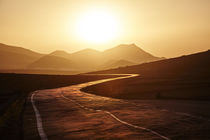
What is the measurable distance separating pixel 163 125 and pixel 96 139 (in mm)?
3532

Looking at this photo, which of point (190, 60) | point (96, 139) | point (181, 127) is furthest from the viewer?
point (190, 60)

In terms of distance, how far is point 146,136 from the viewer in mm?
10008

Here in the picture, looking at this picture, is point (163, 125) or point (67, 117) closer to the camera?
point (163, 125)

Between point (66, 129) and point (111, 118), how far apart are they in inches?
128

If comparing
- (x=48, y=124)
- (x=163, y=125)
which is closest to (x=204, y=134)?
(x=163, y=125)

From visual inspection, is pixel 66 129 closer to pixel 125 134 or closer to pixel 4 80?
pixel 125 134

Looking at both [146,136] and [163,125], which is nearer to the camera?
[146,136]

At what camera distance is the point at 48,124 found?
1324cm

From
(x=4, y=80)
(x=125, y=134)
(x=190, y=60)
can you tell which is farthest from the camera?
(x=190, y=60)

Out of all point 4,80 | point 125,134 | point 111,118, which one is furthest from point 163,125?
point 4,80

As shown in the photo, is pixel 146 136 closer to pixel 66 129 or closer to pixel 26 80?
pixel 66 129

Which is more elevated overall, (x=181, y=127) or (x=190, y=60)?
(x=190, y=60)

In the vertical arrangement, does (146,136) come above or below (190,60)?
below

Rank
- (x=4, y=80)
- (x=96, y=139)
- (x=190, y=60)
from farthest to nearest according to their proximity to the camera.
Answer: (x=190, y=60) → (x=4, y=80) → (x=96, y=139)
